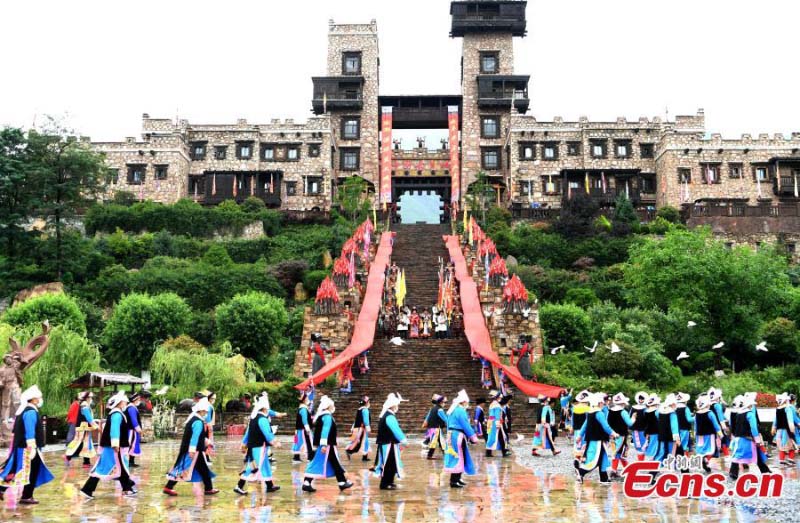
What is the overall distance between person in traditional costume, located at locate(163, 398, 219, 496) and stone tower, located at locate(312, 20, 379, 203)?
53.8m

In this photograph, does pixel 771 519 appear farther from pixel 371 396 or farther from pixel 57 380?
pixel 57 380

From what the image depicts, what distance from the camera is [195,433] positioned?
1332cm

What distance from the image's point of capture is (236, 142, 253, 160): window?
64688 mm

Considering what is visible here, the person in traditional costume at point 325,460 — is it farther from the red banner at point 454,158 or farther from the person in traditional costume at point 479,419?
the red banner at point 454,158

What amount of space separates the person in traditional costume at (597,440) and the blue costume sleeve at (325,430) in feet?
15.0

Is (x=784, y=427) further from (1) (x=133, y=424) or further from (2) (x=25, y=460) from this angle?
(2) (x=25, y=460)

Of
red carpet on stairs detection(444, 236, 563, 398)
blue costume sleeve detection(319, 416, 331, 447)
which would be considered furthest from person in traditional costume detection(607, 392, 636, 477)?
red carpet on stairs detection(444, 236, 563, 398)

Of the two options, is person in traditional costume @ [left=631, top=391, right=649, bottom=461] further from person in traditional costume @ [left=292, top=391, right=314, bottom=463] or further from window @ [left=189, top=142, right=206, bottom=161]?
window @ [left=189, top=142, right=206, bottom=161]

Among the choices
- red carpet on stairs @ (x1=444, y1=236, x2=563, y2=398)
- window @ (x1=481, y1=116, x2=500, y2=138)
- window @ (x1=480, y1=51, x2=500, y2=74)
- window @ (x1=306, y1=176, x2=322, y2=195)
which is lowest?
red carpet on stairs @ (x1=444, y1=236, x2=563, y2=398)

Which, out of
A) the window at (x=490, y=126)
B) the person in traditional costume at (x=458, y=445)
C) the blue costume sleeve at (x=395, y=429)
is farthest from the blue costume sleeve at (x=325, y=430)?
the window at (x=490, y=126)

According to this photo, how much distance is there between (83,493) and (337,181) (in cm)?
5514

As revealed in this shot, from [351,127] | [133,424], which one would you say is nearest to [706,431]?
[133,424]

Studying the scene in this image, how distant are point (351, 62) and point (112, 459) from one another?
6002cm

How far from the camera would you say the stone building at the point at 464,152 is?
6081cm
